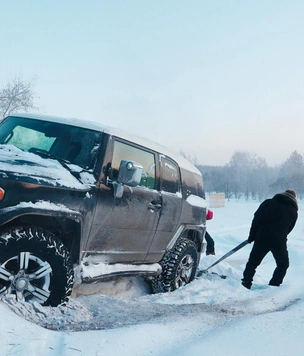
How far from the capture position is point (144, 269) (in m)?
4.84

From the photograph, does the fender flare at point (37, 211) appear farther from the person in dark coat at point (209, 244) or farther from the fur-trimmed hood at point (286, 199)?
the person in dark coat at point (209, 244)

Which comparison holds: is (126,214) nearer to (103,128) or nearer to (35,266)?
(103,128)

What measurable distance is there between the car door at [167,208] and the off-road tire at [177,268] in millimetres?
209

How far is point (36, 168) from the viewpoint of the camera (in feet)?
11.4

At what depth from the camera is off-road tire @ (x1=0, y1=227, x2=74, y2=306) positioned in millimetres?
3123

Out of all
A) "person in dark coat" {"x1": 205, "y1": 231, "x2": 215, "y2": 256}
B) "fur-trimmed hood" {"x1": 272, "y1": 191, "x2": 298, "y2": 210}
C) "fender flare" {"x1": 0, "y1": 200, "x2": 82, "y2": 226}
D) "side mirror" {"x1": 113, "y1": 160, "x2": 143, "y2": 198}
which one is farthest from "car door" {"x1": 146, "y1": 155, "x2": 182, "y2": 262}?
"person in dark coat" {"x1": 205, "y1": 231, "x2": 215, "y2": 256}

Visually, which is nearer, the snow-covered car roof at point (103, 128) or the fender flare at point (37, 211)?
the fender flare at point (37, 211)

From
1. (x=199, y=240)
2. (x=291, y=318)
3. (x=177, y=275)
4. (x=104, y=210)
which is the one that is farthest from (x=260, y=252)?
(x=104, y=210)

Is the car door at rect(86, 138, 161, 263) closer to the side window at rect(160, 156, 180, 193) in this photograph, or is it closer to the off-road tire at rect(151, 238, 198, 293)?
the side window at rect(160, 156, 180, 193)

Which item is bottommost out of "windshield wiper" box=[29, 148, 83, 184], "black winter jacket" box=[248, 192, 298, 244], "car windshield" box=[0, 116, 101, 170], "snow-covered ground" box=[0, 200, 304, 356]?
"snow-covered ground" box=[0, 200, 304, 356]

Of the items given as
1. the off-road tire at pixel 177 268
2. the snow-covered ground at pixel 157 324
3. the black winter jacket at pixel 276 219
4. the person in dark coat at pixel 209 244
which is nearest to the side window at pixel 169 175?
the off-road tire at pixel 177 268

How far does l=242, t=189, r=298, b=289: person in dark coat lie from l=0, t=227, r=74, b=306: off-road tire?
11.1 feet

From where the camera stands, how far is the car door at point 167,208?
4.98m

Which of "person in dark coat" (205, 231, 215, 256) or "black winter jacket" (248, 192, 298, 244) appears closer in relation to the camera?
"black winter jacket" (248, 192, 298, 244)
